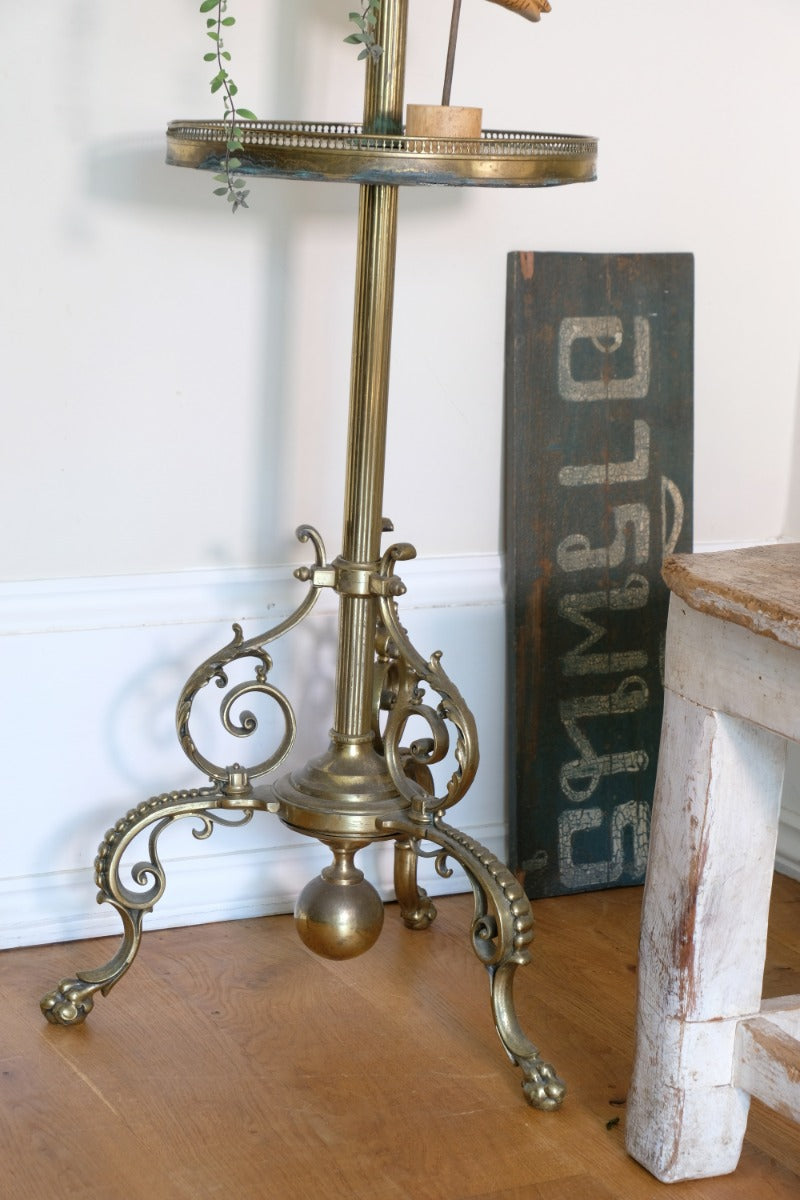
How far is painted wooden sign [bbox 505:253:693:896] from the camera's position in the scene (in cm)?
207

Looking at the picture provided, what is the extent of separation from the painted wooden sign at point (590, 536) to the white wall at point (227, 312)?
5cm

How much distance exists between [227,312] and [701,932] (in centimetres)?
95

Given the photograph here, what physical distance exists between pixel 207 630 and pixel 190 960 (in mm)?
416

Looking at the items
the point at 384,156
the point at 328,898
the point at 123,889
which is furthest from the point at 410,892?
the point at 384,156

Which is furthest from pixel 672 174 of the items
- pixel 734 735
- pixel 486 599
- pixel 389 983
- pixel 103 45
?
pixel 389 983

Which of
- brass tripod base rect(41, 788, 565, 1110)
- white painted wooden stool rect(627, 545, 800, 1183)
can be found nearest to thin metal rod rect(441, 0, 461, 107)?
white painted wooden stool rect(627, 545, 800, 1183)

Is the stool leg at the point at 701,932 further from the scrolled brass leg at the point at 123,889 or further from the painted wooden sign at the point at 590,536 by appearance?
the painted wooden sign at the point at 590,536

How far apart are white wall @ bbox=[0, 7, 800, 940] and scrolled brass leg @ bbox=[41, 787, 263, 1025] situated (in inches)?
8.4

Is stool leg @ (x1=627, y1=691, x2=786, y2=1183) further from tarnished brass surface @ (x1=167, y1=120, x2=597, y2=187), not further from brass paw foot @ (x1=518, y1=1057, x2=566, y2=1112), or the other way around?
tarnished brass surface @ (x1=167, y1=120, x2=597, y2=187)

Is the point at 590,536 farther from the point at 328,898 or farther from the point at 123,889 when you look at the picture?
the point at 123,889

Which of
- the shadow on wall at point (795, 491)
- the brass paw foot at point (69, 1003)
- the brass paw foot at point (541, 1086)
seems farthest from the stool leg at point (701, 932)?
the shadow on wall at point (795, 491)

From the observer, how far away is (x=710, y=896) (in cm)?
142

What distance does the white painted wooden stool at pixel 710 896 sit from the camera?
1383 millimetres

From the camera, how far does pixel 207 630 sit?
194 centimetres
